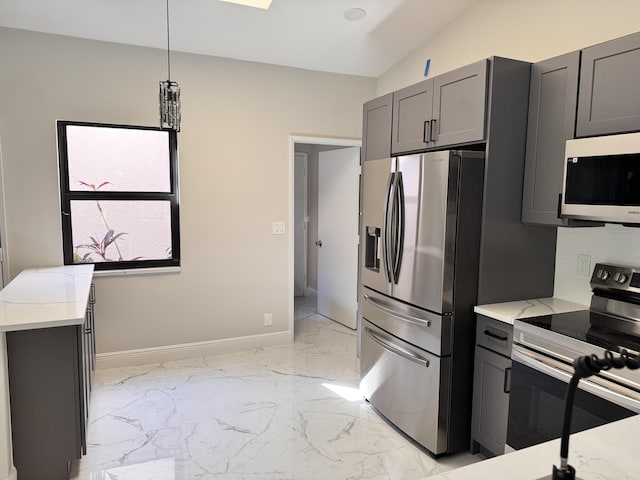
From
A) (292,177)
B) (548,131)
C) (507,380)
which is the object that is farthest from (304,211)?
(507,380)

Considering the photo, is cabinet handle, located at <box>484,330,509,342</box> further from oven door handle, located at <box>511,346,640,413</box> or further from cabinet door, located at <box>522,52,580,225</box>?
cabinet door, located at <box>522,52,580,225</box>

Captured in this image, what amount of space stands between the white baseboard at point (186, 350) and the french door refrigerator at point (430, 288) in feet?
5.54

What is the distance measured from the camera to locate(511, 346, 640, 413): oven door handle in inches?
68.5

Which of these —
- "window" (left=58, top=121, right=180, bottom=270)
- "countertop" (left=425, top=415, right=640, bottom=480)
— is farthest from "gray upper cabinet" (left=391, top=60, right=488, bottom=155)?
"window" (left=58, top=121, right=180, bottom=270)

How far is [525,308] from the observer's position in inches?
94.5

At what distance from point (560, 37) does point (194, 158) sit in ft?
9.37

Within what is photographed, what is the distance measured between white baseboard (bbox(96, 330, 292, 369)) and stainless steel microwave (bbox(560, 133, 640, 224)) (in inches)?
115

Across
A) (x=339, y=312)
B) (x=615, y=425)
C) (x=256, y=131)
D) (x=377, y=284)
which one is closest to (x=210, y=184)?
(x=256, y=131)

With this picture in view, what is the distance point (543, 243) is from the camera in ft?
8.52

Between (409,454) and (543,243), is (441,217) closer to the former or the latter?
(543,243)

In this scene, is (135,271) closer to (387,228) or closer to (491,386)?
(387,228)

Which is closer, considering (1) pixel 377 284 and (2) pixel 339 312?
(1) pixel 377 284

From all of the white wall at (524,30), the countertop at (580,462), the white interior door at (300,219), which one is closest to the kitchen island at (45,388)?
the countertop at (580,462)

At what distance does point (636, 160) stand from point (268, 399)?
270 cm
